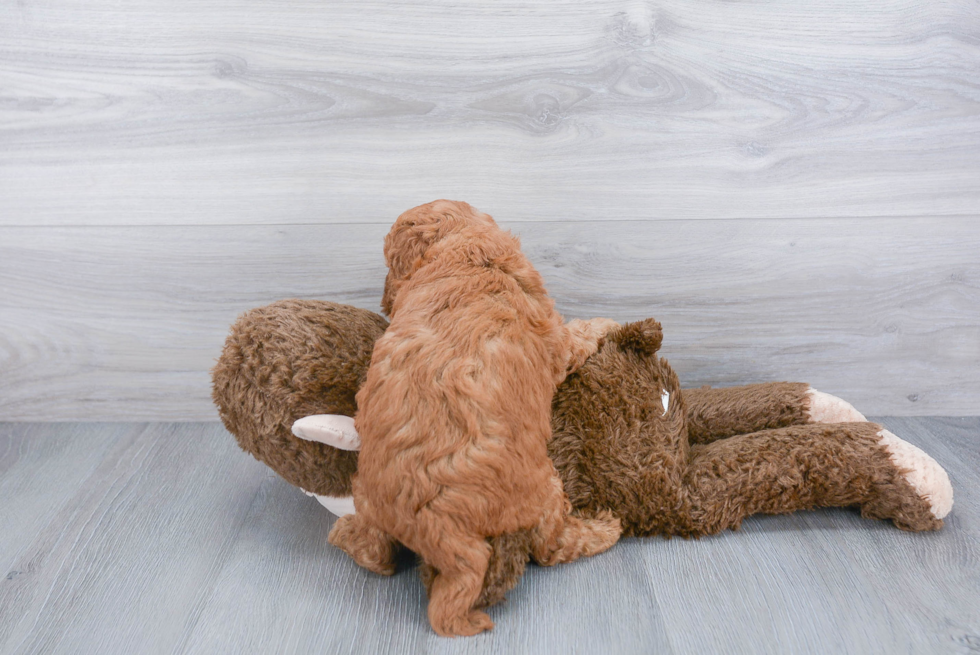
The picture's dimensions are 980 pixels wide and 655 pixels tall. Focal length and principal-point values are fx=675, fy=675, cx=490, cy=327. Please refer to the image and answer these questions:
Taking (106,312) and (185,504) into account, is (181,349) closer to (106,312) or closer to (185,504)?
(106,312)

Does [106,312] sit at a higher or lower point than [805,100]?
lower

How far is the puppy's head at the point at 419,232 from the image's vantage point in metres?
0.89

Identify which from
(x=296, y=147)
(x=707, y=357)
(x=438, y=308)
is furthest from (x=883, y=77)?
(x=296, y=147)

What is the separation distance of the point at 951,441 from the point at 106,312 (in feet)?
5.12

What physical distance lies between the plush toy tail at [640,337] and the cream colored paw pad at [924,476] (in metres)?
0.35

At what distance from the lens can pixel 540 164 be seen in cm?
113

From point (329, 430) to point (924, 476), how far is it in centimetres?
82

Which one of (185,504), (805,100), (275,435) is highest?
(805,100)

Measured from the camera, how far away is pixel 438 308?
2.67 ft

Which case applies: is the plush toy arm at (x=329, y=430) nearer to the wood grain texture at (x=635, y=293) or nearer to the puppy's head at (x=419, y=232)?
the puppy's head at (x=419, y=232)

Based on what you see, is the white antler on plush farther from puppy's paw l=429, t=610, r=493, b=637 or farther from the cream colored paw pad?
the cream colored paw pad

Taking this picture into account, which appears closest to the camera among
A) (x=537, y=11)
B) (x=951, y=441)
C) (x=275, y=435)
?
(x=275, y=435)

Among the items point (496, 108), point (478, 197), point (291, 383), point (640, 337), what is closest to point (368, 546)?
point (291, 383)

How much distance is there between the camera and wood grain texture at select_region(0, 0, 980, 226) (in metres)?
1.08
